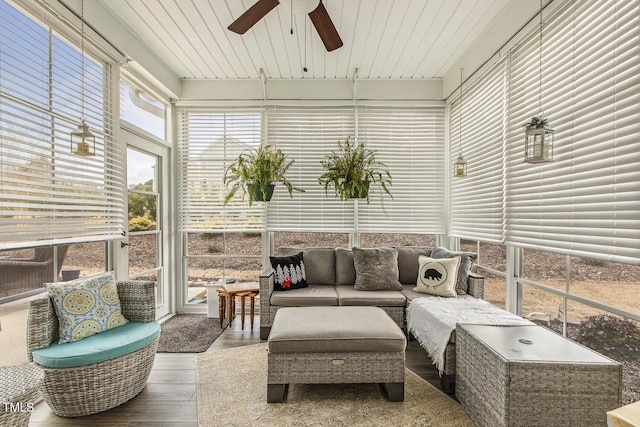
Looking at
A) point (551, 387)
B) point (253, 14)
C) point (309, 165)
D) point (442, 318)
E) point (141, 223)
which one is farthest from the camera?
point (309, 165)

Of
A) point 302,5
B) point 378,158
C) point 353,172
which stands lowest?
point 353,172

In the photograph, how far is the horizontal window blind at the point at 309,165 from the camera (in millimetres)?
4238

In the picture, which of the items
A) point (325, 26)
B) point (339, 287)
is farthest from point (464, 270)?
point (325, 26)

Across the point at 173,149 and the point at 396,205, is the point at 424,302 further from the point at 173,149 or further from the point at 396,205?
the point at 173,149

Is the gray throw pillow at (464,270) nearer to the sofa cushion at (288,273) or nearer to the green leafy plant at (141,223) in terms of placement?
the sofa cushion at (288,273)

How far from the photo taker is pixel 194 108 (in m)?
4.29

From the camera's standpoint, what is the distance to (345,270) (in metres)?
3.80

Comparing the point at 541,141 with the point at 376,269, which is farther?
the point at 376,269

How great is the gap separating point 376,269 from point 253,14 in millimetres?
2654

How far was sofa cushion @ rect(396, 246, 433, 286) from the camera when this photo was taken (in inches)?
149

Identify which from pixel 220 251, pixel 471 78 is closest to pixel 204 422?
pixel 220 251

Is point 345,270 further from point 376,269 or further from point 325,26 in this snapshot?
point 325,26

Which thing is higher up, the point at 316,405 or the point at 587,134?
the point at 587,134

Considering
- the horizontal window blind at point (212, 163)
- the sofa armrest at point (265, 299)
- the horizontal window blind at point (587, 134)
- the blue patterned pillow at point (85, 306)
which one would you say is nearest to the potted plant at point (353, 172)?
the horizontal window blind at point (212, 163)
